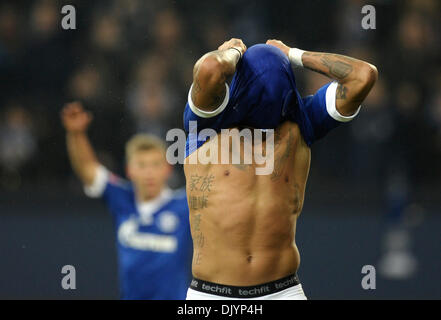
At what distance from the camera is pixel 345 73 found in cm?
333

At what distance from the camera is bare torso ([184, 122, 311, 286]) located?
329 centimetres

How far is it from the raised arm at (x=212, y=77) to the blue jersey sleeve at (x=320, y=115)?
42 centimetres

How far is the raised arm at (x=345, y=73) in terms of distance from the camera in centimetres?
329

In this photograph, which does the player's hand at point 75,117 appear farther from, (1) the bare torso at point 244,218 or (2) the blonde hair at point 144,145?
(1) the bare torso at point 244,218

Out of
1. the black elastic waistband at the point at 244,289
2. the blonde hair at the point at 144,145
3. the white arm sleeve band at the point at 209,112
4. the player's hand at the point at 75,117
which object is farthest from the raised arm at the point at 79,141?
the black elastic waistband at the point at 244,289

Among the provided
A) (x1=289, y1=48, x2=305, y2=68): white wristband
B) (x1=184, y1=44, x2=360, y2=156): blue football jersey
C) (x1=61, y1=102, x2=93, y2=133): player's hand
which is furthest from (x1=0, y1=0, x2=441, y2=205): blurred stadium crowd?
(x1=184, y1=44, x2=360, y2=156): blue football jersey

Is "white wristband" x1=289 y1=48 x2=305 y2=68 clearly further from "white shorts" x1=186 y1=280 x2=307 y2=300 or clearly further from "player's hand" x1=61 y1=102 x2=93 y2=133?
"player's hand" x1=61 y1=102 x2=93 y2=133

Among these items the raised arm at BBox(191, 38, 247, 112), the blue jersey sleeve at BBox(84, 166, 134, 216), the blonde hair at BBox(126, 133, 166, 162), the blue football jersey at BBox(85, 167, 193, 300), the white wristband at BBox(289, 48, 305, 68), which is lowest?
the blue football jersey at BBox(85, 167, 193, 300)

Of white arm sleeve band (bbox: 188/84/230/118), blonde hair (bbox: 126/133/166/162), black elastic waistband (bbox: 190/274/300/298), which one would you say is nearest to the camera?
white arm sleeve band (bbox: 188/84/230/118)

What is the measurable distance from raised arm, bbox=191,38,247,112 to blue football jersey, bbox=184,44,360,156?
0.08 metres

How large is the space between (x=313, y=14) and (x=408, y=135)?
1.36 m

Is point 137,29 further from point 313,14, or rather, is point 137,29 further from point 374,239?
point 374,239

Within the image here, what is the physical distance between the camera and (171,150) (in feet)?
18.0

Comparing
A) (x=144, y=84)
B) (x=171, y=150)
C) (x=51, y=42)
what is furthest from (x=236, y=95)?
(x=51, y=42)
